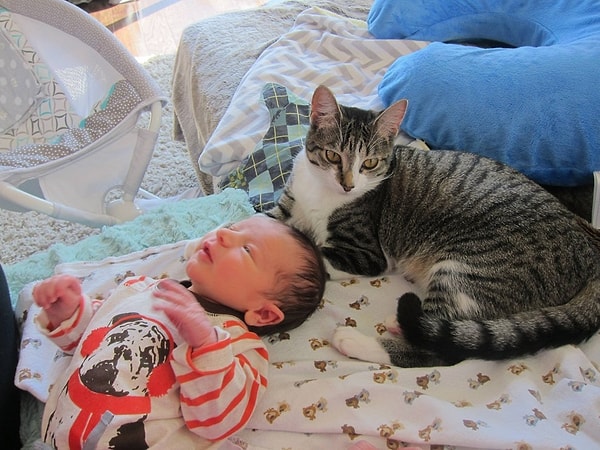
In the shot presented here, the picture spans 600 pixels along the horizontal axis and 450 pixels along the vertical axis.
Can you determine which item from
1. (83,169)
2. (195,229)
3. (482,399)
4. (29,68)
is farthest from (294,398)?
(29,68)

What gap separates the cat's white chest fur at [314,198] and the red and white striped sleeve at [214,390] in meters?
0.55

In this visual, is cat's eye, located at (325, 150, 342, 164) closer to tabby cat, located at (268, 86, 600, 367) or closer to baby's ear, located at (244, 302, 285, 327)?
tabby cat, located at (268, 86, 600, 367)

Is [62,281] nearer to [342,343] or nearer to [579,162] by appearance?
[342,343]

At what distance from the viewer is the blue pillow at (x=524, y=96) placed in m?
1.33

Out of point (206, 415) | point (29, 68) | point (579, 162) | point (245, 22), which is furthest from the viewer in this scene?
point (245, 22)

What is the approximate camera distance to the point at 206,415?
2.96 ft

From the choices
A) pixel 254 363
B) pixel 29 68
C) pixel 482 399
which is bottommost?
pixel 482 399

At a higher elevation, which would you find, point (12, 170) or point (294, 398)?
point (12, 170)

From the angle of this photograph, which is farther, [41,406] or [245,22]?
[245,22]

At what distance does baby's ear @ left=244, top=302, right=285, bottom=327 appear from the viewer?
41.9 inches

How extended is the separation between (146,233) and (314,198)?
45cm

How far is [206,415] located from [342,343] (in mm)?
340

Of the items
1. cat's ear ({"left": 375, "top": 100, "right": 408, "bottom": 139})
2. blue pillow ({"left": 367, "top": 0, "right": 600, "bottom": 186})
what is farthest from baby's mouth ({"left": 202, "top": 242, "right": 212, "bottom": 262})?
blue pillow ({"left": 367, "top": 0, "right": 600, "bottom": 186})

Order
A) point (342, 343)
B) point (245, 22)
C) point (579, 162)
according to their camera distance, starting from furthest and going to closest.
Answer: point (245, 22) < point (579, 162) < point (342, 343)
